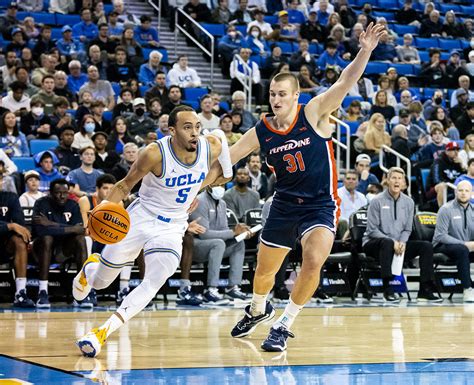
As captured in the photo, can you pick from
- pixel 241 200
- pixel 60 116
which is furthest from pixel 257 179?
pixel 60 116

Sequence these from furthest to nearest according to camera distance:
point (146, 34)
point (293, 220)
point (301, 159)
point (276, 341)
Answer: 1. point (146, 34)
2. point (293, 220)
3. point (301, 159)
4. point (276, 341)

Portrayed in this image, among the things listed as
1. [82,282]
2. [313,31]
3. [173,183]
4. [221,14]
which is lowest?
[82,282]

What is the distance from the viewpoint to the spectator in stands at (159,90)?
16180 mm

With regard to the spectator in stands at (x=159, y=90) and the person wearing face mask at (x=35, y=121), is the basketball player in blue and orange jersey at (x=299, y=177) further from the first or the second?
the spectator in stands at (x=159, y=90)

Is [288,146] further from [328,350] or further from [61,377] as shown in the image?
[61,377]

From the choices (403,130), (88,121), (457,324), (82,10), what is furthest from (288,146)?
(82,10)

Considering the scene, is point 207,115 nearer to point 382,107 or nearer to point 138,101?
point 138,101

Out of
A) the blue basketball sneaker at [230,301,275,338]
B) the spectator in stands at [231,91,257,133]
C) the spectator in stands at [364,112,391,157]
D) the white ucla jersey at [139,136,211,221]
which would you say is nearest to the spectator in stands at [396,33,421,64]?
the spectator in stands at [364,112,391,157]

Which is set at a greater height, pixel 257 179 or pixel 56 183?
pixel 56 183

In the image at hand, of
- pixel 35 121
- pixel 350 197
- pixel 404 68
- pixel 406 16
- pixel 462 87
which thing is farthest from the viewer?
pixel 406 16

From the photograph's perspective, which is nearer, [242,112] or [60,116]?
[60,116]

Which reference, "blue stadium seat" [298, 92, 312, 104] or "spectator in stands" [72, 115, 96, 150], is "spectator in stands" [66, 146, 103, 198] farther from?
"blue stadium seat" [298, 92, 312, 104]

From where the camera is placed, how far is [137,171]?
7152mm

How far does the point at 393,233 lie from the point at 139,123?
4501 millimetres
